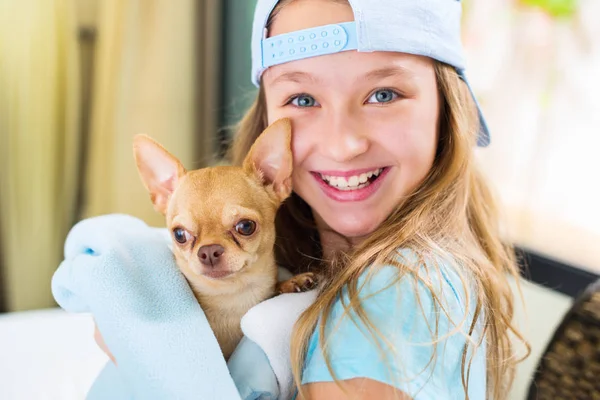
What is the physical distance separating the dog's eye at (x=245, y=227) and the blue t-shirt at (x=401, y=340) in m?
0.18

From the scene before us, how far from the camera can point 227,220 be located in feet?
2.72

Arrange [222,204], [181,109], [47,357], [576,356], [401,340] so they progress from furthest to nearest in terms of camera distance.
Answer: [181,109] → [47,357] → [576,356] → [222,204] → [401,340]

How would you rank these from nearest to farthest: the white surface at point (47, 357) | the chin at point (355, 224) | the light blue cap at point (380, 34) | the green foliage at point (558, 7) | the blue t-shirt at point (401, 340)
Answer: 1. the blue t-shirt at point (401, 340)
2. the light blue cap at point (380, 34)
3. the chin at point (355, 224)
4. the white surface at point (47, 357)
5. the green foliage at point (558, 7)

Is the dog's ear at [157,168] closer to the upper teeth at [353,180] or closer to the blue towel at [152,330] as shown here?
the blue towel at [152,330]

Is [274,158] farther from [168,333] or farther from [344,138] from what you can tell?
[168,333]

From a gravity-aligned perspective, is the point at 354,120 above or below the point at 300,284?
above

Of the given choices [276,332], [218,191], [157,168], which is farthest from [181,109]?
[276,332]

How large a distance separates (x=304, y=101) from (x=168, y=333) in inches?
17.3

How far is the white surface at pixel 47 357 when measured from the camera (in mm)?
A: 1157

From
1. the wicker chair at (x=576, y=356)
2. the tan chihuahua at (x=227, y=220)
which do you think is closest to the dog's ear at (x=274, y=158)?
the tan chihuahua at (x=227, y=220)

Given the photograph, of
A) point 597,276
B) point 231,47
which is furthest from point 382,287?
point 231,47

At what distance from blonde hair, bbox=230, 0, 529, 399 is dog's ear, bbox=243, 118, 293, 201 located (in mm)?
146

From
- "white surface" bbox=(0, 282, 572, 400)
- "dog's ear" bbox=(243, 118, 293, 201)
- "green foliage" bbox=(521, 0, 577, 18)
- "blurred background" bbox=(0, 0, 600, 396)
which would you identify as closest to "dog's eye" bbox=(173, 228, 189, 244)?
"dog's ear" bbox=(243, 118, 293, 201)

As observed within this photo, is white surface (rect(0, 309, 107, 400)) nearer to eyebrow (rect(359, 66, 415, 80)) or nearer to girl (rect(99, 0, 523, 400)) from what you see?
girl (rect(99, 0, 523, 400))
